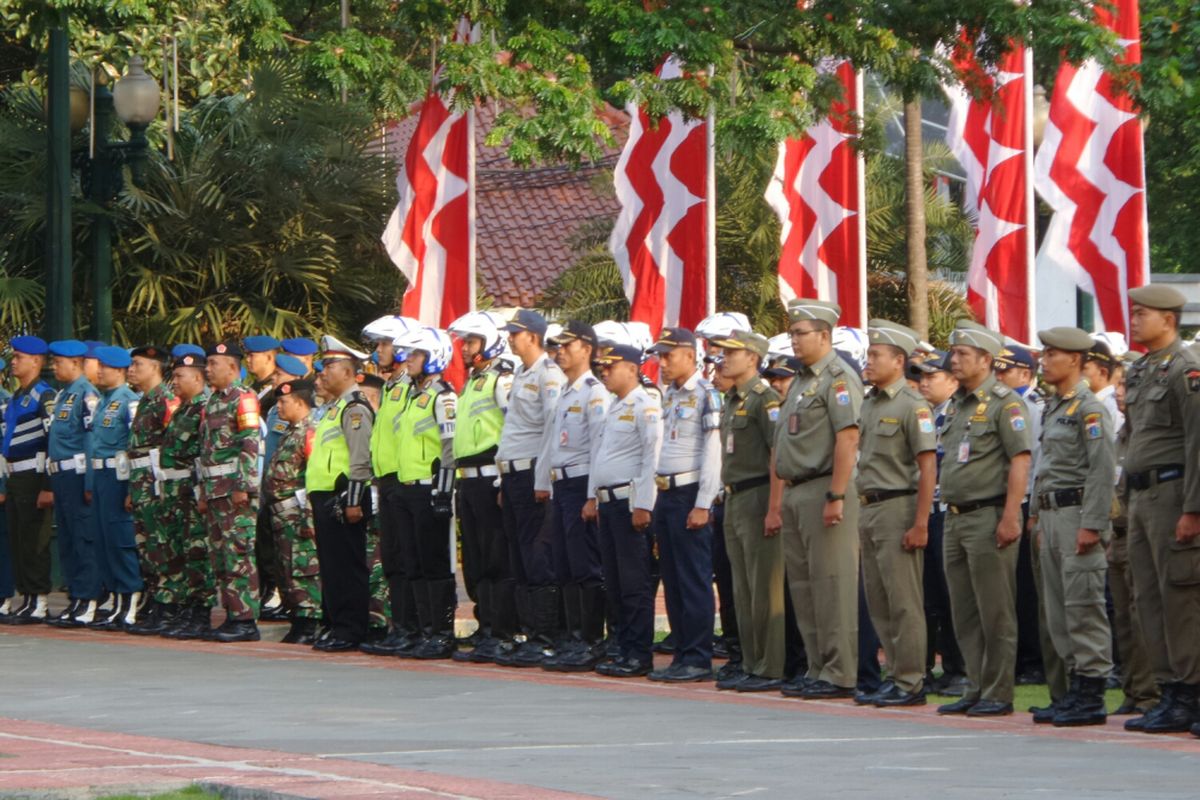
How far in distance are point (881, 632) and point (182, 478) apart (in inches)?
255

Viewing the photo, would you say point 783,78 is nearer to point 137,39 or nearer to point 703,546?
point 703,546

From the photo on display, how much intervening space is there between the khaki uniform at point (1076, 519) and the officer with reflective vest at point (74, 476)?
8588mm

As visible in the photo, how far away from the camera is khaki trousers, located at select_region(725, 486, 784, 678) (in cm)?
1288

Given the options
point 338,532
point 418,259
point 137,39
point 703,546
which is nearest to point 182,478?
point 338,532

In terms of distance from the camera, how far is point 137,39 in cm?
2517

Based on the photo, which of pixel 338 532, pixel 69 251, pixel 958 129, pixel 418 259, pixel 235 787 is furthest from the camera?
pixel 418 259

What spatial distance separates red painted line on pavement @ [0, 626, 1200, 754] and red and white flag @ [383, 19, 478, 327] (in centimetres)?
612

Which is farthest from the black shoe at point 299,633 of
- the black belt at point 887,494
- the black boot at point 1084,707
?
the black boot at point 1084,707

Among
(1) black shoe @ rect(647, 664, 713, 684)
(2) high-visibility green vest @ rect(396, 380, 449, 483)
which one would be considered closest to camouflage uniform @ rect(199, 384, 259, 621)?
(2) high-visibility green vest @ rect(396, 380, 449, 483)

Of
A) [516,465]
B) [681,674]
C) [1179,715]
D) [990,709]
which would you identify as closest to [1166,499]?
[1179,715]

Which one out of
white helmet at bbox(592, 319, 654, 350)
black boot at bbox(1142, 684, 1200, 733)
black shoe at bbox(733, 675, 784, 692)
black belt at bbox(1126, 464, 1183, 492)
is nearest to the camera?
black boot at bbox(1142, 684, 1200, 733)

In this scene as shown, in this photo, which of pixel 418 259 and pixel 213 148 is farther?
pixel 213 148

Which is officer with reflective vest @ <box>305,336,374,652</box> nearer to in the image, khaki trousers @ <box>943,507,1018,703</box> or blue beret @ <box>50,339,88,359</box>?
blue beret @ <box>50,339,88,359</box>

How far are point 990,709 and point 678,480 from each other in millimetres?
2810
